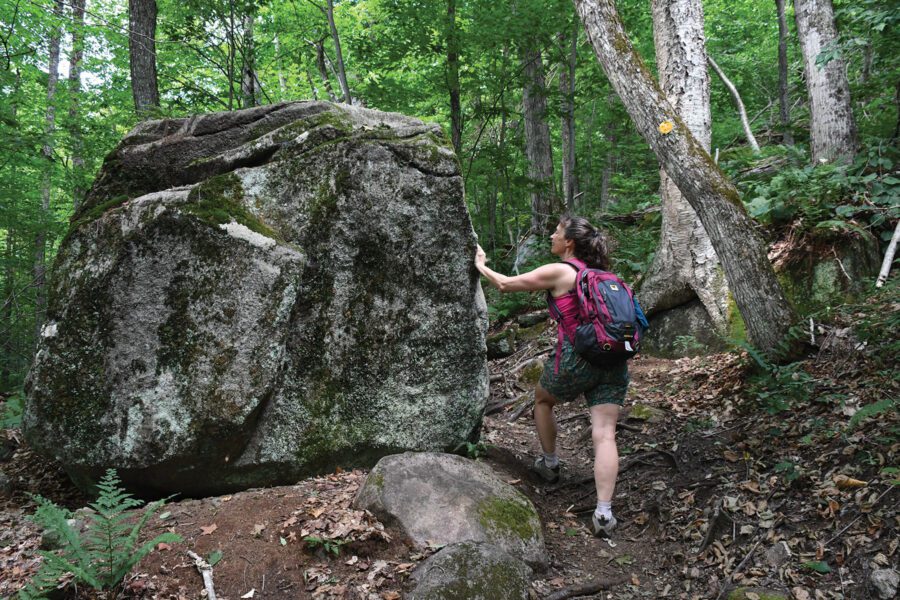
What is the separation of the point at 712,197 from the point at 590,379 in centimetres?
252

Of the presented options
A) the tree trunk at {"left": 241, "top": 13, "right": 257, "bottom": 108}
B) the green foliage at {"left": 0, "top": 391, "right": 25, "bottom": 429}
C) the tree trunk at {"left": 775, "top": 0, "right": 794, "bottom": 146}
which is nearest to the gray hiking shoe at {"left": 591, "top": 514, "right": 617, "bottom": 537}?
the green foliage at {"left": 0, "top": 391, "right": 25, "bottom": 429}

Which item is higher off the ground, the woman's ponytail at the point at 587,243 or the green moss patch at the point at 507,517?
the woman's ponytail at the point at 587,243

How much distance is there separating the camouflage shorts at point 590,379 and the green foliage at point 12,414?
5.75 m

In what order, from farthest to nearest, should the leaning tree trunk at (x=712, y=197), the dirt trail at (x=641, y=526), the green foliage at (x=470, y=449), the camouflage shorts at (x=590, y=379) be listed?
the leaning tree trunk at (x=712, y=197) → the green foliage at (x=470, y=449) → the camouflage shorts at (x=590, y=379) → the dirt trail at (x=641, y=526)

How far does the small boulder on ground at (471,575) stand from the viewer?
299 centimetres

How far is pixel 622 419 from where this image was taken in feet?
19.5

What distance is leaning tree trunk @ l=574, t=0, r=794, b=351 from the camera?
5.21 m

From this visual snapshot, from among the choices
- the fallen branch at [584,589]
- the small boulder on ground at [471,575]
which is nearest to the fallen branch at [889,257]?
the fallen branch at [584,589]

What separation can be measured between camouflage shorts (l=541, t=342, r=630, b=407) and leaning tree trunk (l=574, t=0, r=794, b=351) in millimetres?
2014

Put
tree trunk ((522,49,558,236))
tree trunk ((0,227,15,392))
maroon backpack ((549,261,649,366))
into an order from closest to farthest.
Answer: maroon backpack ((549,261,649,366))
tree trunk ((0,227,15,392))
tree trunk ((522,49,558,236))

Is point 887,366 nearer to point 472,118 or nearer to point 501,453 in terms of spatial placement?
point 501,453

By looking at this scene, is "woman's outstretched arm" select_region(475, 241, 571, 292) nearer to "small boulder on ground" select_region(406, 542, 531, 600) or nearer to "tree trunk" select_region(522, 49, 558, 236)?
"small boulder on ground" select_region(406, 542, 531, 600)

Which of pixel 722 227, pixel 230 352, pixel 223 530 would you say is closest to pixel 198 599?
pixel 223 530

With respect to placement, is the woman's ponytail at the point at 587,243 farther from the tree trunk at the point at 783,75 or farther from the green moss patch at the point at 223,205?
the tree trunk at the point at 783,75
